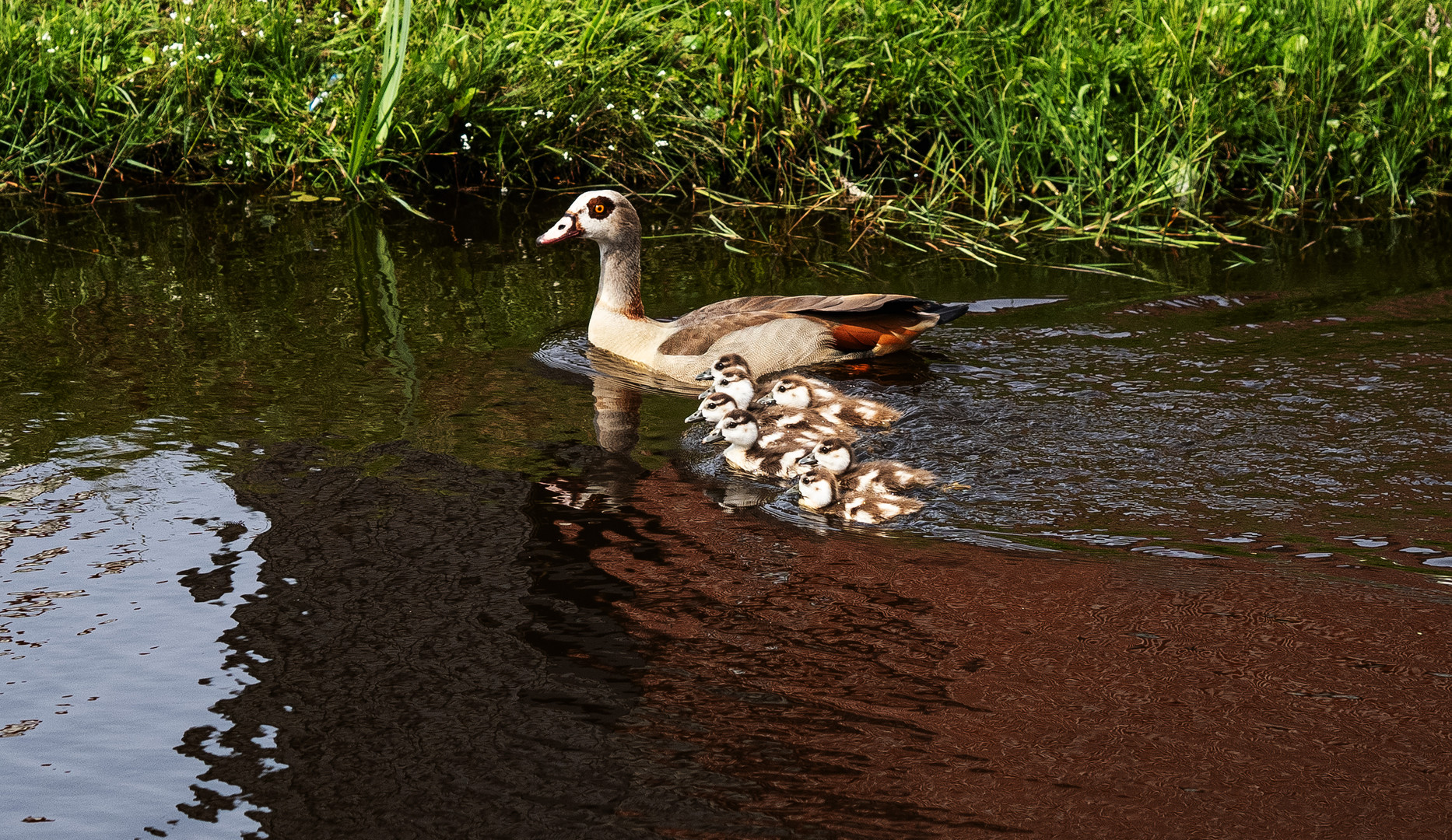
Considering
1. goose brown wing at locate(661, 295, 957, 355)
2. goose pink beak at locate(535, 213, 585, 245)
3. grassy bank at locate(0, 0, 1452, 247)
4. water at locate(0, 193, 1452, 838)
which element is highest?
grassy bank at locate(0, 0, 1452, 247)

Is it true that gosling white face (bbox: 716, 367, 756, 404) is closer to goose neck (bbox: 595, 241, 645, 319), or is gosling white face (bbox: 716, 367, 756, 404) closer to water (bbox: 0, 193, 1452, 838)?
water (bbox: 0, 193, 1452, 838)

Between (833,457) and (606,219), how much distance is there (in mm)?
2795

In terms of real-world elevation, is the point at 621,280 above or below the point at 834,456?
above

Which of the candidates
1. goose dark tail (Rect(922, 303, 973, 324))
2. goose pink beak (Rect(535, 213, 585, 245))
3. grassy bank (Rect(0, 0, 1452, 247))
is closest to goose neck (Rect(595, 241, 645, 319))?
goose pink beak (Rect(535, 213, 585, 245))

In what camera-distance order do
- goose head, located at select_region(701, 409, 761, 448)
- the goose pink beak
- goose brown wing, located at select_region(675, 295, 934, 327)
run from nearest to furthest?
goose head, located at select_region(701, 409, 761, 448) → goose brown wing, located at select_region(675, 295, 934, 327) → the goose pink beak

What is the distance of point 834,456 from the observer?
5.46 meters

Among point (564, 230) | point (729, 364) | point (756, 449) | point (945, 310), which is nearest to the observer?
point (756, 449)

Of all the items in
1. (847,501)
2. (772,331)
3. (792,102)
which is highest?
(792,102)

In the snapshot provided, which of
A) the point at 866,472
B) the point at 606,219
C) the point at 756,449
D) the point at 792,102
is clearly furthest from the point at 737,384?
the point at 792,102

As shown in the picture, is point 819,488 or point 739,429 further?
point 739,429

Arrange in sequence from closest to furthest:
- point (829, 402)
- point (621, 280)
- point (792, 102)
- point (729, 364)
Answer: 1. point (829, 402)
2. point (729, 364)
3. point (621, 280)
4. point (792, 102)

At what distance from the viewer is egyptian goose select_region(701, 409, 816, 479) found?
5738 mm

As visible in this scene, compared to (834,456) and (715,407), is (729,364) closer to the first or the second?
(715,407)

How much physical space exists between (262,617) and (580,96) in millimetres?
6216
